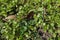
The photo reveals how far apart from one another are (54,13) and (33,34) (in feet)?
1.93

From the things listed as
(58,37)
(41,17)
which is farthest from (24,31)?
(58,37)

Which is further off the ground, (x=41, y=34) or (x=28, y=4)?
(x=28, y=4)

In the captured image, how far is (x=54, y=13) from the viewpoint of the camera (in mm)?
3768

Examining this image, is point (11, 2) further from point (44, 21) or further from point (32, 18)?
point (44, 21)

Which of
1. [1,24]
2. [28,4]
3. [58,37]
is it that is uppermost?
[28,4]

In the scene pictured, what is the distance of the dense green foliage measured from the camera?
12.0 ft

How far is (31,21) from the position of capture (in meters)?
3.72

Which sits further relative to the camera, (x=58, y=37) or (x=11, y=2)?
(x=11, y=2)

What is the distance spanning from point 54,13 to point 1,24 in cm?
106

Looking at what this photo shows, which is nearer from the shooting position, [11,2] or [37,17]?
[37,17]

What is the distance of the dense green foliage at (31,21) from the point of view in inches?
144

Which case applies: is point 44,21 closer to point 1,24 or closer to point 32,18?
point 32,18

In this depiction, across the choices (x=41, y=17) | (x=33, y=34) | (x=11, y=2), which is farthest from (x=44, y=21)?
(x=11, y=2)

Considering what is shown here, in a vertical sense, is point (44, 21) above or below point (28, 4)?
below
